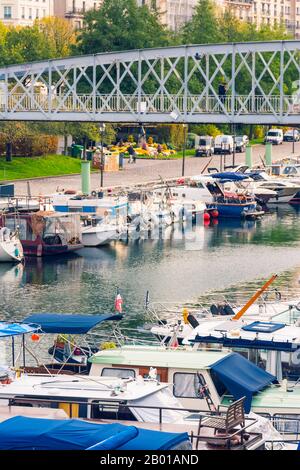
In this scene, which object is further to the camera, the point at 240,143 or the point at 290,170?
the point at 240,143

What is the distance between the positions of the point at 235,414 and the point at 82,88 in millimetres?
91711

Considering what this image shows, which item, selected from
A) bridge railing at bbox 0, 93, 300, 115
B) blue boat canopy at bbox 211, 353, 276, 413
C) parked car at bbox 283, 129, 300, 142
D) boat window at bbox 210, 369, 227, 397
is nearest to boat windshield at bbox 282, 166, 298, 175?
bridge railing at bbox 0, 93, 300, 115

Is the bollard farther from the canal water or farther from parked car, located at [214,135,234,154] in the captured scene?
parked car, located at [214,135,234,154]

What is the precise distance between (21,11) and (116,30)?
→ 164 ft

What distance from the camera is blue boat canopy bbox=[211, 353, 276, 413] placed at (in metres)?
33.4

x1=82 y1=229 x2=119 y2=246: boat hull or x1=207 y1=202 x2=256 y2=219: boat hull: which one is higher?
x1=82 y1=229 x2=119 y2=246: boat hull

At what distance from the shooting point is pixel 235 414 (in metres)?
27.5

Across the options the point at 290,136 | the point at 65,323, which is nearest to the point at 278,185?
the point at 290,136

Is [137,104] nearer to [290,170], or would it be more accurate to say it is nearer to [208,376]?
[290,170]

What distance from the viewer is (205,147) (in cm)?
12581

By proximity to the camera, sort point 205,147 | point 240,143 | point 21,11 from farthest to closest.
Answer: point 21,11 → point 240,143 → point 205,147

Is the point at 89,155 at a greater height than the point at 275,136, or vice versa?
the point at 89,155

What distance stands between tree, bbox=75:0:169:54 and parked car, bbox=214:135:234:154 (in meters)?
9.30

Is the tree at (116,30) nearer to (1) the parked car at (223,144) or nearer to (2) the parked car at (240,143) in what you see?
(1) the parked car at (223,144)
